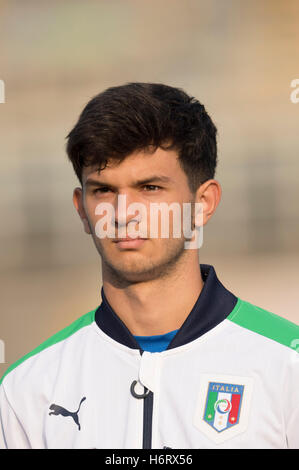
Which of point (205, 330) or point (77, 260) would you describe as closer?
point (205, 330)

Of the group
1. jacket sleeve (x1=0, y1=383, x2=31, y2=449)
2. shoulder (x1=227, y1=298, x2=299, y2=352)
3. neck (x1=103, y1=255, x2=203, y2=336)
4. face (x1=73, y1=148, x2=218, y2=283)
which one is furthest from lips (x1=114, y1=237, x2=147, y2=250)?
jacket sleeve (x1=0, y1=383, x2=31, y2=449)

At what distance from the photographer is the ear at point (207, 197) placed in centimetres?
234

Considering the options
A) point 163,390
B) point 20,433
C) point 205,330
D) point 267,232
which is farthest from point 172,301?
point 267,232

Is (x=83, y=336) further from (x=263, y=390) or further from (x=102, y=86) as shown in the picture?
(x=102, y=86)

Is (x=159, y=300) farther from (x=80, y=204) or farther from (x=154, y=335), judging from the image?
(x=80, y=204)

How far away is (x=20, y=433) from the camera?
2.34 metres

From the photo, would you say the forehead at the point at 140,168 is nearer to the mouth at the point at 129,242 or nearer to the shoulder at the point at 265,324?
the mouth at the point at 129,242

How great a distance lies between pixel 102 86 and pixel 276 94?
1529 mm

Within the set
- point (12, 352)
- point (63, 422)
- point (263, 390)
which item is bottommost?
point (12, 352)

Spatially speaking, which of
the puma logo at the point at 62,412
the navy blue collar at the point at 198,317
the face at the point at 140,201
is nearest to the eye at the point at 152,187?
the face at the point at 140,201

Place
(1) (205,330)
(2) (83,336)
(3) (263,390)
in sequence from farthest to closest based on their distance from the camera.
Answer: (2) (83,336) < (1) (205,330) < (3) (263,390)

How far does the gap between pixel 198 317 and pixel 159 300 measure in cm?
15

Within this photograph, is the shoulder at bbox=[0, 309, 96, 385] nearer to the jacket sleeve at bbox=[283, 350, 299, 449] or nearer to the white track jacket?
the white track jacket

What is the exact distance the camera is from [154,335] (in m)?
2.28
